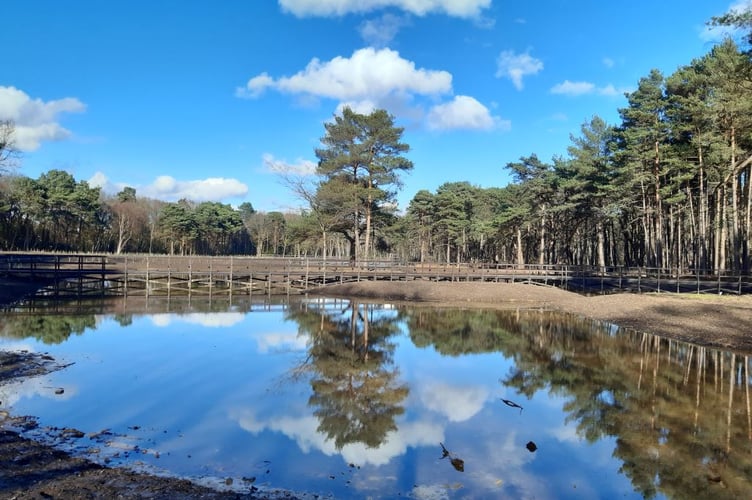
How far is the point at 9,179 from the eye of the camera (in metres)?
56.9

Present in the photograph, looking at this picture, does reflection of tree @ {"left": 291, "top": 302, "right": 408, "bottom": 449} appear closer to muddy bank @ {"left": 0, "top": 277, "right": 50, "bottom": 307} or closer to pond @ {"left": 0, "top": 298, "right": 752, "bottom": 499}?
pond @ {"left": 0, "top": 298, "right": 752, "bottom": 499}

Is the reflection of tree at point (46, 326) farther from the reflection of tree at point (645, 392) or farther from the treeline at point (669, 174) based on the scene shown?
the treeline at point (669, 174)

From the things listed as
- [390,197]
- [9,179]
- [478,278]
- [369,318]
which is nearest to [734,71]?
[369,318]

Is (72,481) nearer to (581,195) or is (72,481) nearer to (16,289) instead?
(16,289)

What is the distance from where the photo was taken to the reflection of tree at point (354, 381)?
7.93 m

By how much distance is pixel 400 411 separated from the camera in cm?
895

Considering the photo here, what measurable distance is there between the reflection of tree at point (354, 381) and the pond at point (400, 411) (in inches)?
2.1

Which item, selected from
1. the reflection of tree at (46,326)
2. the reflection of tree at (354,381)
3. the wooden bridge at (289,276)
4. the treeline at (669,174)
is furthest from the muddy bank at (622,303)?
the reflection of tree at (46,326)

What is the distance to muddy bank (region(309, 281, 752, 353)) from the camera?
1686 centimetres

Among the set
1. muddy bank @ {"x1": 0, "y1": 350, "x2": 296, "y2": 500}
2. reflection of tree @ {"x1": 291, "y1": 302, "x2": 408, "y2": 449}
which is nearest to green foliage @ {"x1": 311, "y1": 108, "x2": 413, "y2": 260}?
reflection of tree @ {"x1": 291, "y1": 302, "x2": 408, "y2": 449}

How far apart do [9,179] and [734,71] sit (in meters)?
69.4

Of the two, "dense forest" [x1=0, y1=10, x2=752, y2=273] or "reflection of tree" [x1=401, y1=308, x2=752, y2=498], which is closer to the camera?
"reflection of tree" [x1=401, y1=308, x2=752, y2=498]

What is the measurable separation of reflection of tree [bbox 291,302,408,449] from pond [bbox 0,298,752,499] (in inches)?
2.1

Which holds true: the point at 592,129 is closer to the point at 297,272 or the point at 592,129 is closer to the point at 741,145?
the point at 741,145
